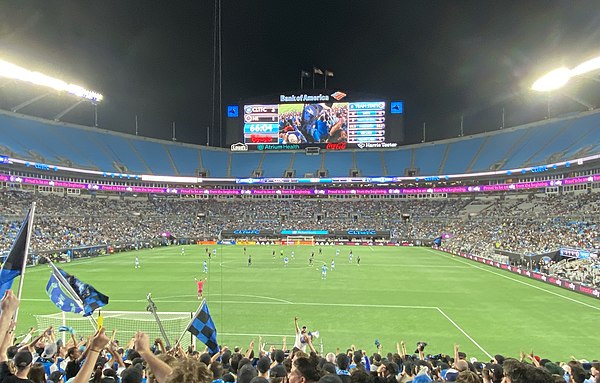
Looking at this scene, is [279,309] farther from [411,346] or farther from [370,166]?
[370,166]

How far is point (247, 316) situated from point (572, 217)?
2053 inches

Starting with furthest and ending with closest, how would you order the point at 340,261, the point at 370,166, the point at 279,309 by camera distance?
the point at 370,166 → the point at 340,261 → the point at 279,309

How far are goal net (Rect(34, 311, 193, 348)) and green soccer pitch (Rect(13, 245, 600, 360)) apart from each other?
2.00 meters

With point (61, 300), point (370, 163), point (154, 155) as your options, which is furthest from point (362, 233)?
point (61, 300)

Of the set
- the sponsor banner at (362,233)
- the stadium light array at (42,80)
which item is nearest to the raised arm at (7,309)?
the stadium light array at (42,80)

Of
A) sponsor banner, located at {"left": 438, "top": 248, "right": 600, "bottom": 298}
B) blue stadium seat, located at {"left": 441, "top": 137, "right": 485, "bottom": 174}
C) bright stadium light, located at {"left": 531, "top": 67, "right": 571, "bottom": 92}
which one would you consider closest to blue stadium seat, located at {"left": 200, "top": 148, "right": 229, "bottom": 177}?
blue stadium seat, located at {"left": 441, "top": 137, "right": 485, "bottom": 174}

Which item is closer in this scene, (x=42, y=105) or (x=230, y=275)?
(x=230, y=275)

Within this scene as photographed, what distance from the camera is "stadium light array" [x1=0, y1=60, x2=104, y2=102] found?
1799 inches

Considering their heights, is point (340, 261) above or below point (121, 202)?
below

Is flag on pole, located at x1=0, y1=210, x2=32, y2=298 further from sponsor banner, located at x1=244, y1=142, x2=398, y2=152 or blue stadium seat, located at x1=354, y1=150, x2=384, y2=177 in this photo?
blue stadium seat, located at x1=354, y1=150, x2=384, y2=177

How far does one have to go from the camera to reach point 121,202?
88875 millimetres

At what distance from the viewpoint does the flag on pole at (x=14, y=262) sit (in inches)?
333

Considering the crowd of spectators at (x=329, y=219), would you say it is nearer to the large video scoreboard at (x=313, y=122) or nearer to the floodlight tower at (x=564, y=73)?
the floodlight tower at (x=564, y=73)

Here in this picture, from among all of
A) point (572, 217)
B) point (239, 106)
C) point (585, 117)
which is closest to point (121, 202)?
point (239, 106)
